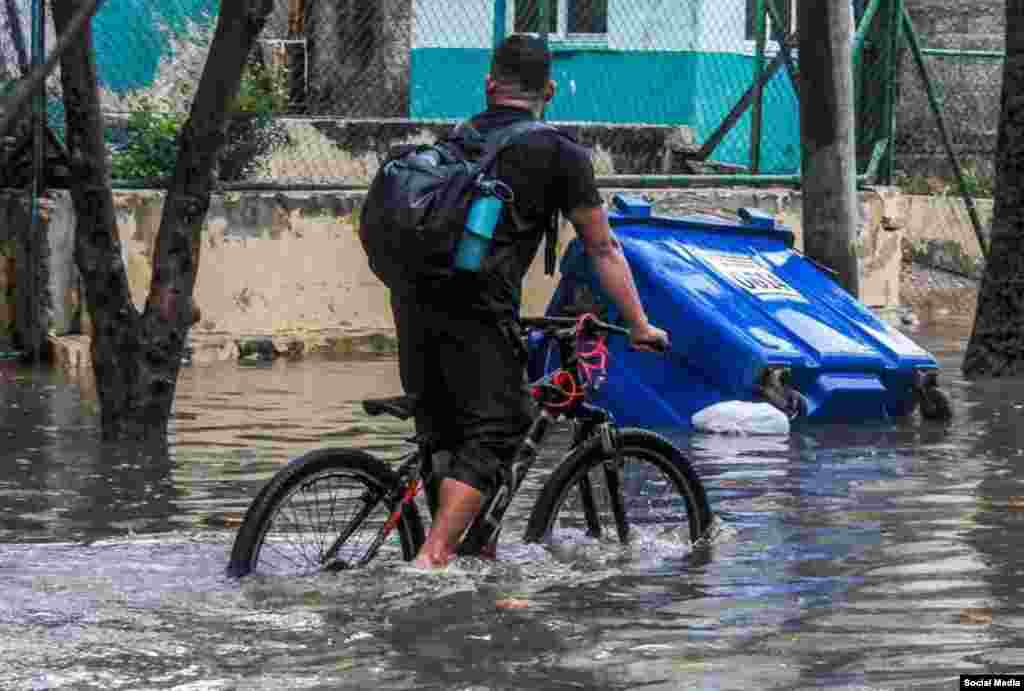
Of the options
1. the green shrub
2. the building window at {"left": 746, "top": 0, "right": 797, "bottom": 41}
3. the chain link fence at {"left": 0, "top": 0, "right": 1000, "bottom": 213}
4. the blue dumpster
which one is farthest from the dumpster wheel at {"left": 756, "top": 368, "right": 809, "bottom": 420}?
the green shrub

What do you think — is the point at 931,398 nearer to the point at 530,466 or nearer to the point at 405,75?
the point at 530,466

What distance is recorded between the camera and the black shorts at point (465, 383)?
Answer: 21.5 ft

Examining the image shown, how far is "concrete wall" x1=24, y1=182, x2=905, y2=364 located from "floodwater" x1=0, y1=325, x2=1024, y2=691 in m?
3.66

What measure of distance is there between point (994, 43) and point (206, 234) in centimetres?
1093

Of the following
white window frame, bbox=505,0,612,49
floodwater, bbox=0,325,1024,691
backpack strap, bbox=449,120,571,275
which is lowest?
floodwater, bbox=0,325,1024,691

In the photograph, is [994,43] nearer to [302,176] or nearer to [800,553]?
[302,176]

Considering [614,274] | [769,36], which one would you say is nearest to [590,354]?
[614,274]

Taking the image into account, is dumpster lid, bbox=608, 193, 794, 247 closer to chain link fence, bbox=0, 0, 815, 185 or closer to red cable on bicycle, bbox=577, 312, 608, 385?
chain link fence, bbox=0, 0, 815, 185

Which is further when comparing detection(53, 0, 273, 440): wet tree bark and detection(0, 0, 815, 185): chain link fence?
detection(0, 0, 815, 185): chain link fence

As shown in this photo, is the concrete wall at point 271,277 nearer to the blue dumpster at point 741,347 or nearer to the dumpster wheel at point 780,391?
the blue dumpster at point 741,347

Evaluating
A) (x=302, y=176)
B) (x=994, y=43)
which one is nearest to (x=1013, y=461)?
(x=302, y=176)

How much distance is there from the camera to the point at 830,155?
12.9m

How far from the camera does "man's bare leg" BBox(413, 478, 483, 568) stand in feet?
21.3

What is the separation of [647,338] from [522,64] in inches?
35.7
